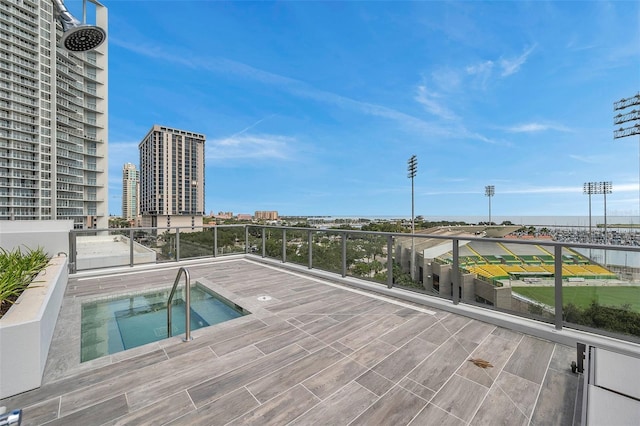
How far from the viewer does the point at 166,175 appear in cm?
4222

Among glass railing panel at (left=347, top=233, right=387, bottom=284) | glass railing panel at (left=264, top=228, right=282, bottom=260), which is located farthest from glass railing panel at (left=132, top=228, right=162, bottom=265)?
glass railing panel at (left=347, top=233, right=387, bottom=284)

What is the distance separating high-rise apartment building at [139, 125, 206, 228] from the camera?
1679 inches

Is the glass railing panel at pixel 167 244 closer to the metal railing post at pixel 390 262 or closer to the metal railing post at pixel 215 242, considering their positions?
the metal railing post at pixel 215 242

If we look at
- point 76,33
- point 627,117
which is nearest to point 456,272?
point 76,33

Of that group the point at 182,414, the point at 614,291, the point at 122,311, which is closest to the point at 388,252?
the point at 614,291

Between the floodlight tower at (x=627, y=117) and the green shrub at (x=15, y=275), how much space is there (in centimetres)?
3718

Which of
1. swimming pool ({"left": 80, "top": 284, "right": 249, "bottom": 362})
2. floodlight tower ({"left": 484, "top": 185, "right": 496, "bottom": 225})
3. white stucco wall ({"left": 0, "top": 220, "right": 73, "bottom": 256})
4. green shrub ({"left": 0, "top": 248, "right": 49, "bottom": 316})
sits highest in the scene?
floodlight tower ({"left": 484, "top": 185, "right": 496, "bottom": 225})

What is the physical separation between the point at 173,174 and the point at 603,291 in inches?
1918

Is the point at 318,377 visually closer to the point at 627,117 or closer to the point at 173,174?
the point at 627,117

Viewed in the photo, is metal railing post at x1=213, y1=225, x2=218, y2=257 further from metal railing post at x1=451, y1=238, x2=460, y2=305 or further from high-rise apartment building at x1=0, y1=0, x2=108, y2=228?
high-rise apartment building at x1=0, y1=0, x2=108, y2=228

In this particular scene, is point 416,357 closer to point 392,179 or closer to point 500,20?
point 500,20

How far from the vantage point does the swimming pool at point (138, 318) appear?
2.79 m

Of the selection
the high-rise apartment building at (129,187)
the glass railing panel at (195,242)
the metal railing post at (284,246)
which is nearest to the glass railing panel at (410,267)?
Answer: the metal railing post at (284,246)

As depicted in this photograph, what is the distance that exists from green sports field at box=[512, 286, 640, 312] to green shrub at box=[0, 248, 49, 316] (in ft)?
17.1
